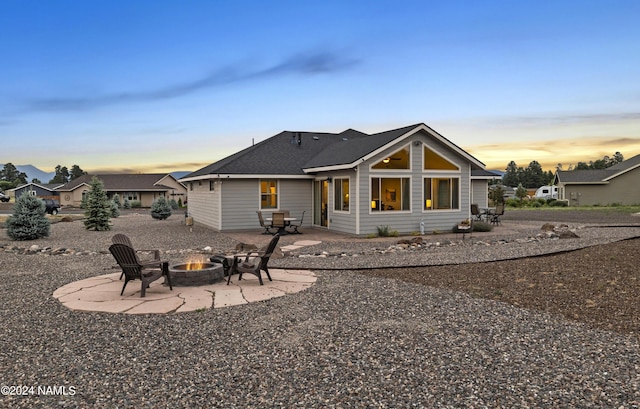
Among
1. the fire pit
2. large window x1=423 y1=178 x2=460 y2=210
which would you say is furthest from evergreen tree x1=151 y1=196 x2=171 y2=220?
the fire pit

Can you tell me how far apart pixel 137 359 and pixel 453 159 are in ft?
51.0

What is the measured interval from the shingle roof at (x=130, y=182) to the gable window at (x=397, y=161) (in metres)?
41.4

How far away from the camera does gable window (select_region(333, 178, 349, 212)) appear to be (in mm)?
16969

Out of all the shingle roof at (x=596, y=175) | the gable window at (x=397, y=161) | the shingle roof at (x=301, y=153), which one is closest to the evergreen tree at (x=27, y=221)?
the shingle roof at (x=301, y=153)

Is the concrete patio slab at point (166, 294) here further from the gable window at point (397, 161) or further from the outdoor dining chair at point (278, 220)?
the gable window at point (397, 161)

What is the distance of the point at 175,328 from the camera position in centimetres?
530

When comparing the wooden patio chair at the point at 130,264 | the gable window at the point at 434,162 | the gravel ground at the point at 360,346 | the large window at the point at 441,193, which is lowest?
the gravel ground at the point at 360,346

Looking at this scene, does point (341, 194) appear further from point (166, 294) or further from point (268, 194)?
point (166, 294)

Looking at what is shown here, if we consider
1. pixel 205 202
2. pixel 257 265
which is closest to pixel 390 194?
pixel 205 202

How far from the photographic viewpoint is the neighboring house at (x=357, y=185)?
16281mm

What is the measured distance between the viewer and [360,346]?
4637 millimetres

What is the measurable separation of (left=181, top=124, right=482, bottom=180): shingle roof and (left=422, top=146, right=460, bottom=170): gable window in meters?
0.72

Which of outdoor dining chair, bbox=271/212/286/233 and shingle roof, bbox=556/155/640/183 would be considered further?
shingle roof, bbox=556/155/640/183

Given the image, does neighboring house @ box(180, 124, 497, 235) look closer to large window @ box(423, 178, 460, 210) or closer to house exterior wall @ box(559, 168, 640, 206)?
large window @ box(423, 178, 460, 210)
